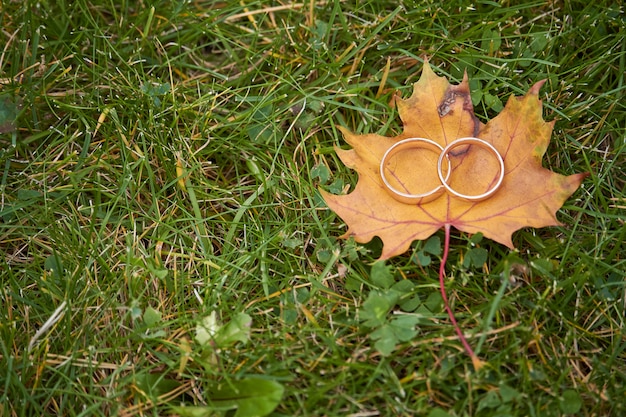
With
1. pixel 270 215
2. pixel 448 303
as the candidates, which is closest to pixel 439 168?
pixel 448 303

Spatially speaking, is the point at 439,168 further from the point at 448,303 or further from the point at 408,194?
the point at 448,303

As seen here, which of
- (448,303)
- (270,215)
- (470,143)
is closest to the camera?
(448,303)

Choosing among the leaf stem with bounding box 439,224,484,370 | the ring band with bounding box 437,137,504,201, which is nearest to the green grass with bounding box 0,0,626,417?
the leaf stem with bounding box 439,224,484,370

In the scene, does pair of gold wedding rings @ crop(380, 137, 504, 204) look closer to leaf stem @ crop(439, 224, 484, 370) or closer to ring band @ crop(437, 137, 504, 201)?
ring band @ crop(437, 137, 504, 201)

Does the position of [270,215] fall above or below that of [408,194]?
below

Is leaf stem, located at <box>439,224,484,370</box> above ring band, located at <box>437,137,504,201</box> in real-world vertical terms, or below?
below
